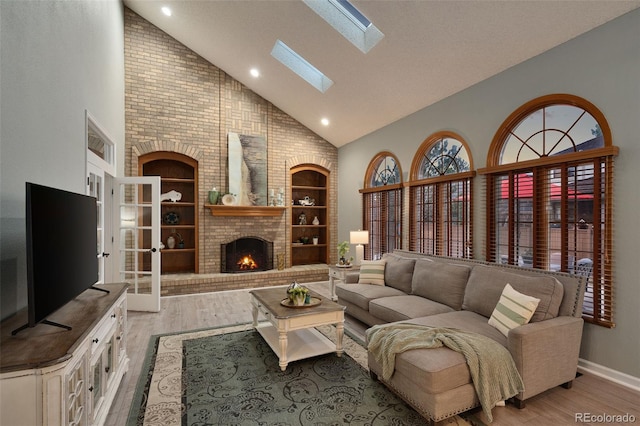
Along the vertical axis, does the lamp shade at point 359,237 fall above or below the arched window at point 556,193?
below

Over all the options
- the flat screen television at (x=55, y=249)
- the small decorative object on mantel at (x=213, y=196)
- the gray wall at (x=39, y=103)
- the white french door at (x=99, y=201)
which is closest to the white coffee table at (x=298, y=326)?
the flat screen television at (x=55, y=249)

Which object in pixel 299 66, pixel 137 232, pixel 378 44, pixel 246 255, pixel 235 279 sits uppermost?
pixel 299 66

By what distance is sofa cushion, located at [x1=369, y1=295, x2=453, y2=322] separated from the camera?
335 centimetres

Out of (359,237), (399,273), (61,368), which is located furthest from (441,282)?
(61,368)

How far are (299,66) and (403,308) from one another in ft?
14.1

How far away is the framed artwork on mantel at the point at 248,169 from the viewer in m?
6.59

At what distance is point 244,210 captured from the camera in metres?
6.57

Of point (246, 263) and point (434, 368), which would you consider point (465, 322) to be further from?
point (246, 263)

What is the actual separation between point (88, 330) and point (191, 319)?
2.86 metres

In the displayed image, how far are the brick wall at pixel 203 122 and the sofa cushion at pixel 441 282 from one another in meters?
3.70

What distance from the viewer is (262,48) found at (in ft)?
17.3

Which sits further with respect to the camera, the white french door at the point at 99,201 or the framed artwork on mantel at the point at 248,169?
the framed artwork on mantel at the point at 248,169

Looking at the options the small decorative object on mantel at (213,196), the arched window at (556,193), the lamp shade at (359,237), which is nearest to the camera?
the arched window at (556,193)

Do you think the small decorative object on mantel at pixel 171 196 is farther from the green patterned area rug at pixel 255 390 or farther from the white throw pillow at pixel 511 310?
the white throw pillow at pixel 511 310
